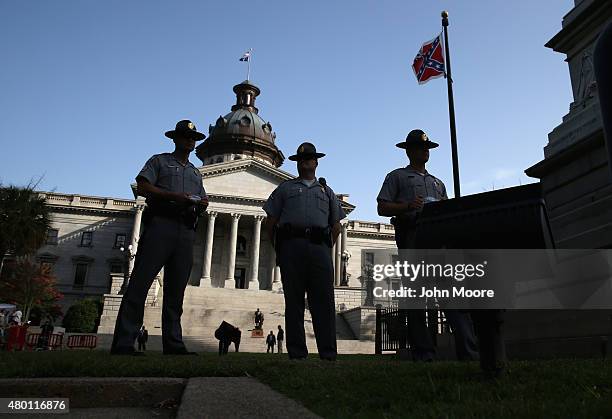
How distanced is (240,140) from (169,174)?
212ft

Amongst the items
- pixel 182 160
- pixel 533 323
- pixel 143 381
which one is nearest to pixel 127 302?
pixel 182 160

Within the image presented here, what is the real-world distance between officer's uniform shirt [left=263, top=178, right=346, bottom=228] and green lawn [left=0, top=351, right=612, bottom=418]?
2.47 metres

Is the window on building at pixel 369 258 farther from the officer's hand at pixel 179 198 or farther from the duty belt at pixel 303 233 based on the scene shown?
the officer's hand at pixel 179 198

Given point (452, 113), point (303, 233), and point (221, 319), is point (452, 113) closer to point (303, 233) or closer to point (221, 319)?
point (303, 233)

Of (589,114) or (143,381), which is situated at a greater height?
(589,114)

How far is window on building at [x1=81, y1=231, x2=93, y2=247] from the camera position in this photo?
5828cm

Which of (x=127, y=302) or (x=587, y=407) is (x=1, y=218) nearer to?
(x=127, y=302)

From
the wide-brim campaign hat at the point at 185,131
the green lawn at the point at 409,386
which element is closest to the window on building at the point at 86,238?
the wide-brim campaign hat at the point at 185,131

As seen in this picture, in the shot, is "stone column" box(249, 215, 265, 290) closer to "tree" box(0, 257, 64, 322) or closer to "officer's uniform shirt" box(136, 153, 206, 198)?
"tree" box(0, 257, 64, 322)

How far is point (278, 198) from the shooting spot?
276 inches

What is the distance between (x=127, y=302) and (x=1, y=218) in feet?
93.4

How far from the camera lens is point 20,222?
29703mm

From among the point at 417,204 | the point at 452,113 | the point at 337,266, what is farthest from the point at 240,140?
the point at 417,204

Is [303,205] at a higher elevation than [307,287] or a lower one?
higher
